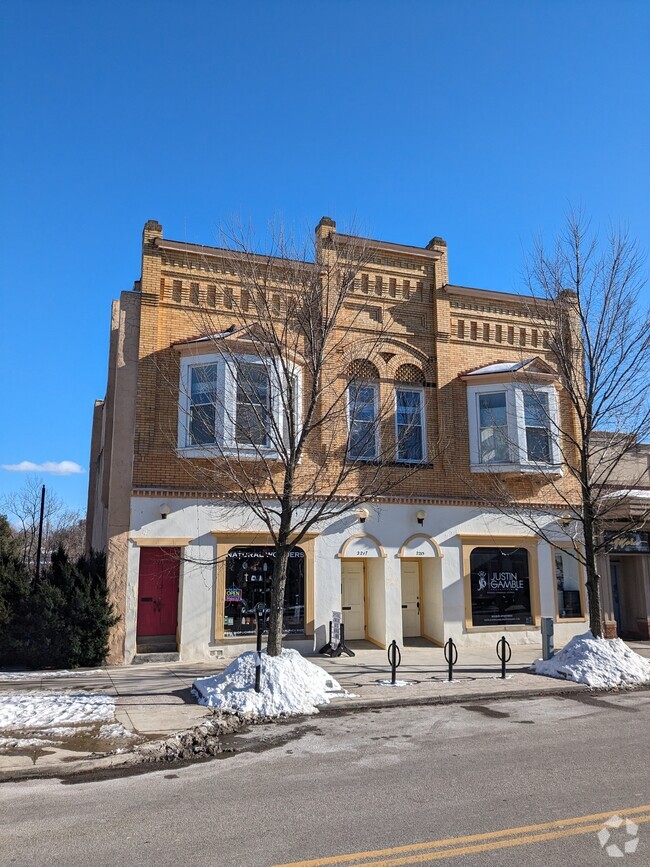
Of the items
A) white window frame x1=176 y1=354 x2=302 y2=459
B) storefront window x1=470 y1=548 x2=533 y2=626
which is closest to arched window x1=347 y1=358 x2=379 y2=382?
white window frame x1=176 y1=354 x2=302 y2=459

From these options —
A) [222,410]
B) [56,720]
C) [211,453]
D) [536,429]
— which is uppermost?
[536,429]

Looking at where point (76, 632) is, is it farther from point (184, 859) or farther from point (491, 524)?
point (491, 524)

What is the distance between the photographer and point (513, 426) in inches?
707

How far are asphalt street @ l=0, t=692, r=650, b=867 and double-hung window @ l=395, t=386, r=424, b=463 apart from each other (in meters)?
9.37

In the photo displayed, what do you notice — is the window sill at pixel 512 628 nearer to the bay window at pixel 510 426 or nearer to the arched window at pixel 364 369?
the bay window at pixel 510 426

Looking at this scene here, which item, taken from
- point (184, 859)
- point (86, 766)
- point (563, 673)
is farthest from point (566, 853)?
point (563, 673)

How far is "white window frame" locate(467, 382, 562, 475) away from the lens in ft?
58.3

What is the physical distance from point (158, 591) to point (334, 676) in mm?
4518

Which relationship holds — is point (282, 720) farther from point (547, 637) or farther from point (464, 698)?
point (547, 637)

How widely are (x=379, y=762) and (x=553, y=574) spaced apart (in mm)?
12368

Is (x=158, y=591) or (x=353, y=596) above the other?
(x=158, y=591)

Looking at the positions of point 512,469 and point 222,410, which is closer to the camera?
point 222,410

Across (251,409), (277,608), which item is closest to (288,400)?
(251,409)

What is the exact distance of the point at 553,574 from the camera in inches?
728
